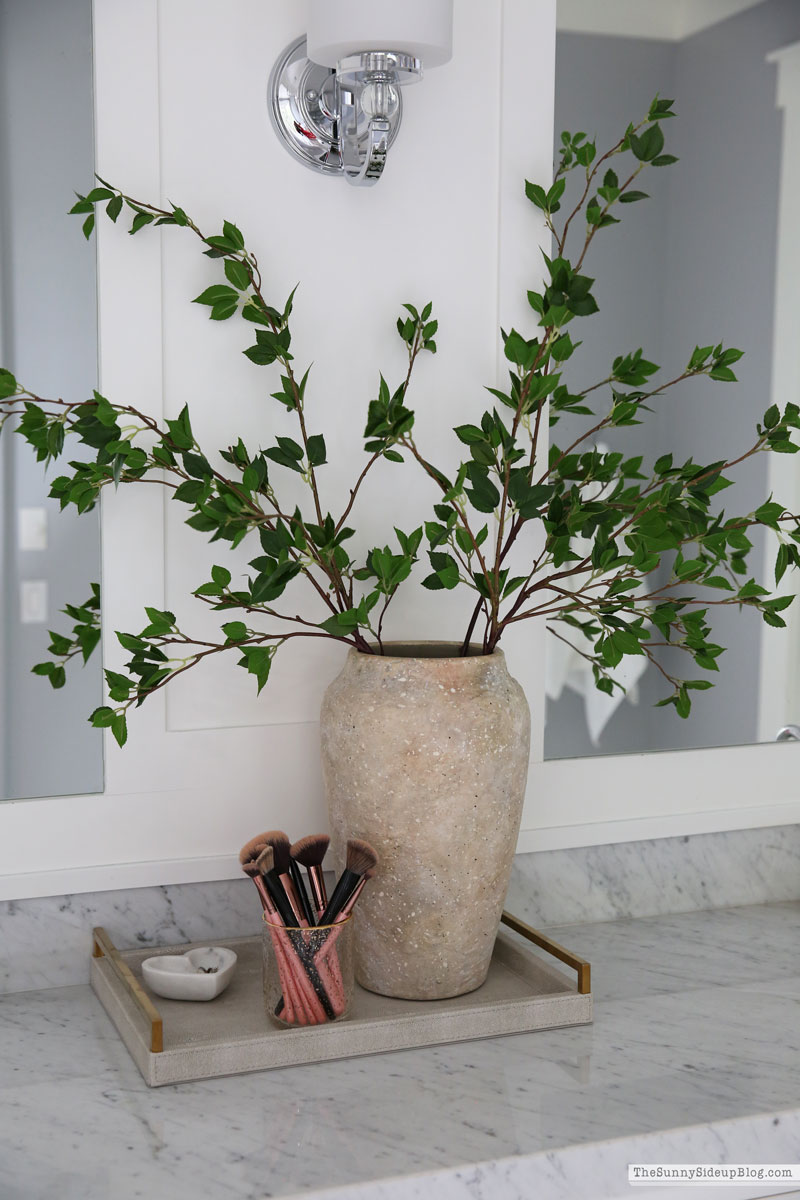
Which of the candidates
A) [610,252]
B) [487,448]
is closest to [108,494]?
[487,448]

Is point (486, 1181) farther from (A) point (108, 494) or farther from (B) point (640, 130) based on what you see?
(B) point (640, 130)

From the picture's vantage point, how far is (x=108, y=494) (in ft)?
3.88

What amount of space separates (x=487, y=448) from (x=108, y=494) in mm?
399

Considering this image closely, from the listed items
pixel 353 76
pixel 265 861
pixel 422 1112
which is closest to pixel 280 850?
pixel 265 861

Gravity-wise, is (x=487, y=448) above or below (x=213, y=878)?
above

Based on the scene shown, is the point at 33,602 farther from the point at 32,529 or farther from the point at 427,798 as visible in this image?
the point at 427,798

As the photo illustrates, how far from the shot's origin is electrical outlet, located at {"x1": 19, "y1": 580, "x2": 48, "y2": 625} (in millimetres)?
1196

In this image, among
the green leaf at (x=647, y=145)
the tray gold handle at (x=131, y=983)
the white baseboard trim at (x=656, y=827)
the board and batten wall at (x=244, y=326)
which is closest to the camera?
the tray gold handle at (x=131, y=983)

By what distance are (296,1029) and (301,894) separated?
0.12m

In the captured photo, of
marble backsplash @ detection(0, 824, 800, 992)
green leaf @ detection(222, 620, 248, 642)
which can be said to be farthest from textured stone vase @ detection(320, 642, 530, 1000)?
marble backsplash @ detection(0, 824, 800, 992)

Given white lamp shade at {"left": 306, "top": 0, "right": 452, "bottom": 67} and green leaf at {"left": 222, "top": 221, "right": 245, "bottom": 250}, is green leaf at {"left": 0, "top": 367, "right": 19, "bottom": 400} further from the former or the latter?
white lamp shade at {"left": 306, "top": 0, "right": 452, "bottom": 67}

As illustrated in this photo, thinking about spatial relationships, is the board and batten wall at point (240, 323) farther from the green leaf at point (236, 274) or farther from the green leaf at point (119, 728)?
the green leaf at point (119, 728)

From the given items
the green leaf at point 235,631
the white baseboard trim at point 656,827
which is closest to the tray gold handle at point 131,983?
the green leaf at point 235,631

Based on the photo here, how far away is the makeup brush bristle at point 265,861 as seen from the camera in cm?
103
